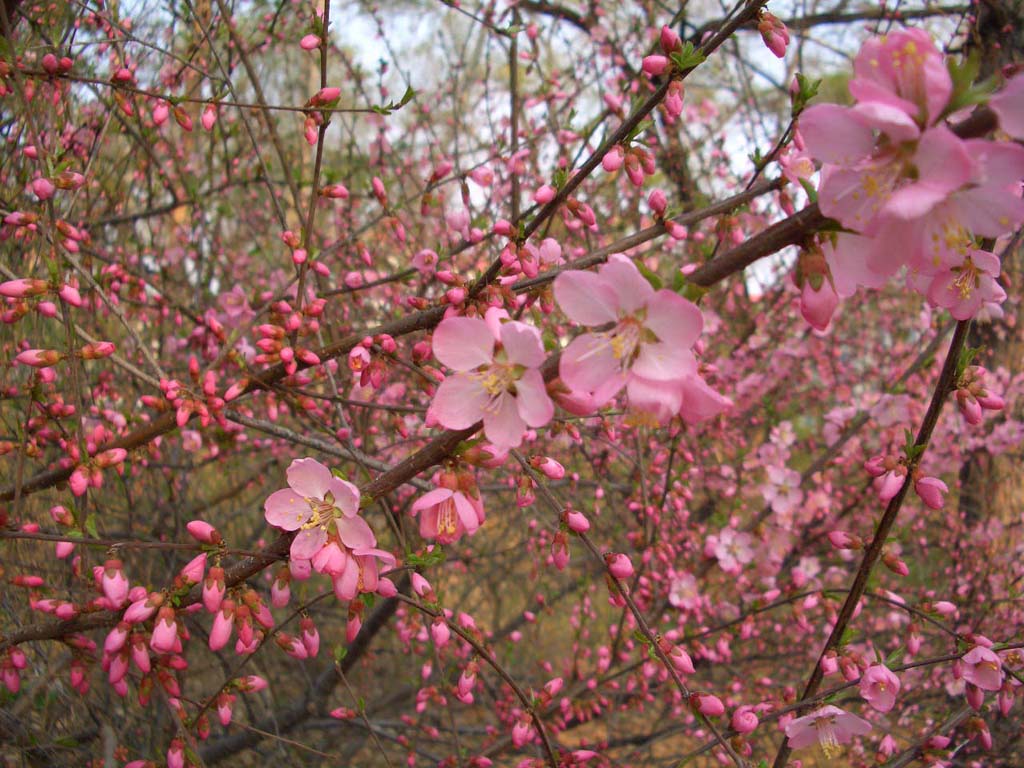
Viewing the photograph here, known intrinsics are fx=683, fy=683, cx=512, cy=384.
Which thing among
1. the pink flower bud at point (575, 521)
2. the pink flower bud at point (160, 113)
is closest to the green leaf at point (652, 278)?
the pink flower bud at point (575, 521)

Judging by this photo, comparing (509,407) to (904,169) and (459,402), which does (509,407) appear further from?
(904,169)

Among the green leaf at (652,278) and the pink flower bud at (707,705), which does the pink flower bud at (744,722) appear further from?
the green leaf at (652,278)

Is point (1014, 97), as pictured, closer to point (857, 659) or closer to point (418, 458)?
point (418, 458)

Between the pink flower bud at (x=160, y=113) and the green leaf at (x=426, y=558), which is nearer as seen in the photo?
the green leaf at (x=426, y=558)

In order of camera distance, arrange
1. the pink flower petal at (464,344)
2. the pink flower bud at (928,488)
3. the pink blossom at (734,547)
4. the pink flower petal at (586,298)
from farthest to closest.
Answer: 1. the pink blossom at (734,547)
2. the pink flower bud at (928,488)
3. the pink flower petal at (464,344)
4. the pink flower petal at (586,298)

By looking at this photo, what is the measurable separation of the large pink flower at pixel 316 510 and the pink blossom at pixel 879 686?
121 cm

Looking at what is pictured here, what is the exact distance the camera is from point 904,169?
937mm

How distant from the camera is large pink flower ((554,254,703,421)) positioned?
3.34 feet

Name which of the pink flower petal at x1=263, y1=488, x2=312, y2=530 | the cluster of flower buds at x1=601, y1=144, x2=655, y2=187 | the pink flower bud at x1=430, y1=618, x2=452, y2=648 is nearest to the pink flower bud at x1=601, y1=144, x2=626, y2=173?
the cluster of flower buds at x1=601, y1=144, x2=655, y2=187

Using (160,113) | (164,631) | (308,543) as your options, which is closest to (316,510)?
(308,543)

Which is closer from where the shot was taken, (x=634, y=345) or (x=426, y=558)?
(x=634, y=345)

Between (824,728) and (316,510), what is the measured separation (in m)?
1.41

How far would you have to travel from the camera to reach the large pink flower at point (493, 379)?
1141mm

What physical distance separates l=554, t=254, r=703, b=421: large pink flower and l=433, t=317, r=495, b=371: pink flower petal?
6.7 inches
